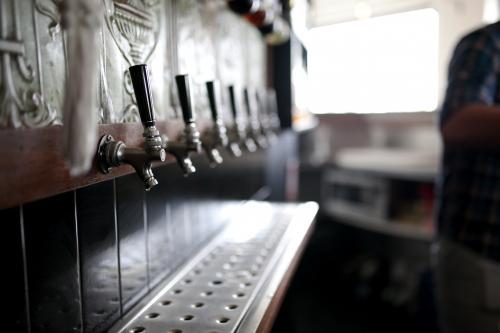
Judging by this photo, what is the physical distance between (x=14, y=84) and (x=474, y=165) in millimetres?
1377

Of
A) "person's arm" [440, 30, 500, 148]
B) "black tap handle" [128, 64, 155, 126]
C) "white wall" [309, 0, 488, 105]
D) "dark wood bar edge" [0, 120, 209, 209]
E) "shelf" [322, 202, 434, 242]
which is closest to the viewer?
"dark wood bar edge" [0, 120, 209, 209]

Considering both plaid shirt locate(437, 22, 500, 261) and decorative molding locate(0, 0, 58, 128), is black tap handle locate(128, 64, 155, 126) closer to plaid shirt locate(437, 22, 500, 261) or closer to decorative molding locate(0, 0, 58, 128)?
decorative molding locate(0, 0, 58, 128)

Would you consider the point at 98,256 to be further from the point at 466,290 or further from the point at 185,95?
the point at 466,290

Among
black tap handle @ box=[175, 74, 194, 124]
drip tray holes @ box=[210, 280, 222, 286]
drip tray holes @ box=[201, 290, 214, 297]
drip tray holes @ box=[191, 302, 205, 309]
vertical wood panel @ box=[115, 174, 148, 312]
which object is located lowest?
drip tray holes @ box=[210, 280, 222, 286]

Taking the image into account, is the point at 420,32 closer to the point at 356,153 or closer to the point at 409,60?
the point at 409,60

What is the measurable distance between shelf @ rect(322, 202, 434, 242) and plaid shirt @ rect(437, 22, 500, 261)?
92cm

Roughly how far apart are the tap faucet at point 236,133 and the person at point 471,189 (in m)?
0.67

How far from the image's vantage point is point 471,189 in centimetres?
137

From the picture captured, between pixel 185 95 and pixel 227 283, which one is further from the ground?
pixel 185 95

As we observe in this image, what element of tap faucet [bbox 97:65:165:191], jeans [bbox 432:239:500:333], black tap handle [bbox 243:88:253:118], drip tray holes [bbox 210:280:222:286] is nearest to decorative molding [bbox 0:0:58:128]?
tap faucet [bbox 97:65:165:191]

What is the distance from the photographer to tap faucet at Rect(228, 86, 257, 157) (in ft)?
3.64

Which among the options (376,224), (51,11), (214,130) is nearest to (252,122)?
(214,130)

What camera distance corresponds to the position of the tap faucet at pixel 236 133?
1111mm

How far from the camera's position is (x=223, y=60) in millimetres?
1333
